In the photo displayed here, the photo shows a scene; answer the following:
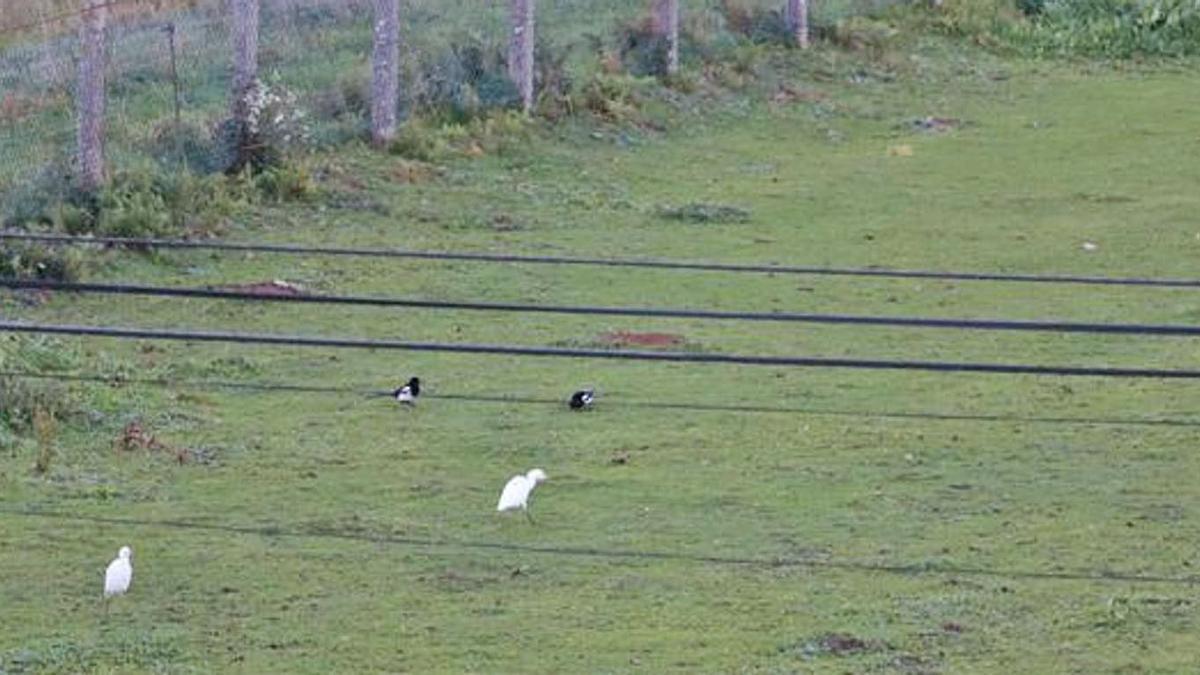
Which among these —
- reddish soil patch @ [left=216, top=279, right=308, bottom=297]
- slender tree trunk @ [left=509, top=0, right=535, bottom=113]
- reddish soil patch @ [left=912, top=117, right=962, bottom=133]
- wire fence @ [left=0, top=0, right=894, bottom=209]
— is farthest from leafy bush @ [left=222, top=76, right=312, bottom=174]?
reddish soil patch @ [left=912, top=117, right=962, bottom=133]

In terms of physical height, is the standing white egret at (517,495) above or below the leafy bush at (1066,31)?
below

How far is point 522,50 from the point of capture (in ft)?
84.2

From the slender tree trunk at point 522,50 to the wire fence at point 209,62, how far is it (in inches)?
11.8

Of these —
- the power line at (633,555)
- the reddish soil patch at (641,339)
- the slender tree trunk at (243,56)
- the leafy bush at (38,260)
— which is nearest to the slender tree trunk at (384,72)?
→ the slender tree trunk at (243,56)

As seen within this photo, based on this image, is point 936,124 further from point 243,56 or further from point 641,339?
point 641,339

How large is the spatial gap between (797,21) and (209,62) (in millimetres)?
8290

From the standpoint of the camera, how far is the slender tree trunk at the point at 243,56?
22.2m

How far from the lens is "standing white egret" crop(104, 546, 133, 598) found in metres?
11.9

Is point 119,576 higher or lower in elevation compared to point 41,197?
lower

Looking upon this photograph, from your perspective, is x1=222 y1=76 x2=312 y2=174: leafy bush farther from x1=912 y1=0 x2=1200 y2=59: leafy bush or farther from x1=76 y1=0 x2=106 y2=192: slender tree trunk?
x1=912 y1=0 x2=1200 y2=59: leafy bush

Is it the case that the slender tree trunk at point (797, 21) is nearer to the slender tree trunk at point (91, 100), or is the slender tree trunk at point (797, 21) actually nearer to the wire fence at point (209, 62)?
the wire fence at point (209, 62)

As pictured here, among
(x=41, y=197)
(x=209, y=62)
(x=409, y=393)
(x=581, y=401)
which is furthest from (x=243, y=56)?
(x=581, y=401)

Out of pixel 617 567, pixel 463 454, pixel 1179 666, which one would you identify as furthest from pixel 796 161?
pixel 1179 666

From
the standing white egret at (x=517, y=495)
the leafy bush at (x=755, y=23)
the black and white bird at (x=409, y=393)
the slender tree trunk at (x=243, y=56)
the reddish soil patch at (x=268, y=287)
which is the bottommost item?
the black and white bird at (x=409, y=393)
